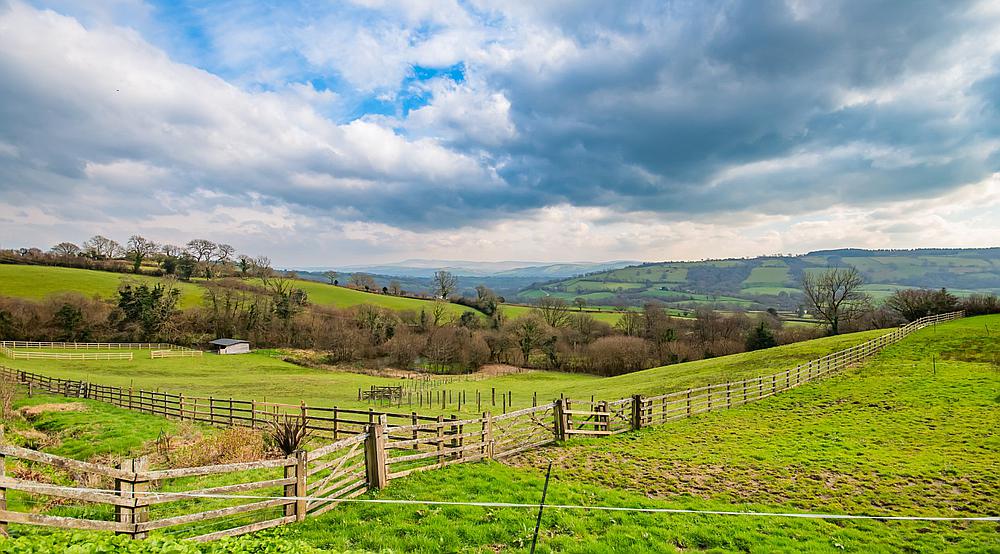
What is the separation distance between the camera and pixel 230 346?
2349 inches

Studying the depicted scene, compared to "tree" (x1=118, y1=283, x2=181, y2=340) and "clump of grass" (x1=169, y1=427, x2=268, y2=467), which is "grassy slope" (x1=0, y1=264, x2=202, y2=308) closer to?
"tree" (x1=118, y1=283, x2=181, y2=340)

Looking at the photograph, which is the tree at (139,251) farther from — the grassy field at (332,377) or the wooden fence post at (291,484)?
the wooden fence post at (291,484)

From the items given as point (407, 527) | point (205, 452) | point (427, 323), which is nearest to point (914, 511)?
point (407, 527)

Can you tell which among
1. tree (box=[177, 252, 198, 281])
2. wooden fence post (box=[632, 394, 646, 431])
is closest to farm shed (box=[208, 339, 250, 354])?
tree (box=[177, 252, 198, 281])

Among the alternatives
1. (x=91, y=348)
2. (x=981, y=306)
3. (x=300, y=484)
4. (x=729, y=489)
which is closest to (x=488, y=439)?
(x=300, y=484)

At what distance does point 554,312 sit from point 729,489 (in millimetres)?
70299

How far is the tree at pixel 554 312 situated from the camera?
260 ft

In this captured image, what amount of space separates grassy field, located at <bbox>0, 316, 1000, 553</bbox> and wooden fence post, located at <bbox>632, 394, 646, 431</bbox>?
48 cm

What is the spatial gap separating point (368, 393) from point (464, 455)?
29006mm

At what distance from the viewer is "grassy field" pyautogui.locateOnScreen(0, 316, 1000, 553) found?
733 cm

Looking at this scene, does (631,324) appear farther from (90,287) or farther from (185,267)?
(90,287)

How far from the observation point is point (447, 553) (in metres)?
6.86

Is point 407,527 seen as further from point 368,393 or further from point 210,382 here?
point 210,382

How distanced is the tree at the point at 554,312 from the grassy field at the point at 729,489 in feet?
197
